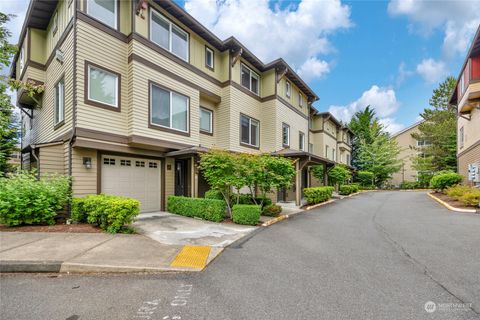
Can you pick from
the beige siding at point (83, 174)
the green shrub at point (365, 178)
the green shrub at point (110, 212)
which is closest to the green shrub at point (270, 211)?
the green shrub at point (110, 212)

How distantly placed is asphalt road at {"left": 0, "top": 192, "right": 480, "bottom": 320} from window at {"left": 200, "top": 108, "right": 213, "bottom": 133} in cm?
791

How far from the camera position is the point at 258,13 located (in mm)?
15133

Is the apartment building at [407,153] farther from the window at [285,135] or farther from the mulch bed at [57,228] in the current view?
the mulch bed at [57,228]

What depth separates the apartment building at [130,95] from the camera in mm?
7887

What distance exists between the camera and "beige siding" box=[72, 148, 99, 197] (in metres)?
7.68

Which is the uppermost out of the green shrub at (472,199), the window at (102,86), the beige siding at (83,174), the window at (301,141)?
the window at (102,86)

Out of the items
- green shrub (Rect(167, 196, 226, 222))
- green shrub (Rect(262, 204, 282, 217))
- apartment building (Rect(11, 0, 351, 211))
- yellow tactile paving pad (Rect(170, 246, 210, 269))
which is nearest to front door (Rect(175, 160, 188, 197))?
apartment building (Rect(11, 0, 351, 211))

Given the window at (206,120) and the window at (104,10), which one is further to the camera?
the window at (206,120)

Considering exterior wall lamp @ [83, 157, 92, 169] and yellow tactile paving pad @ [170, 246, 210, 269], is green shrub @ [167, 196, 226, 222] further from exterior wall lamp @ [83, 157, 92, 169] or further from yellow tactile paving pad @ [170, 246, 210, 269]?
exterior wall lamp @ [83, 157, 92, 169]

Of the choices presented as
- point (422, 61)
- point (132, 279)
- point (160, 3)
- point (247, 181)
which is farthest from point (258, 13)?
point (132, 279)

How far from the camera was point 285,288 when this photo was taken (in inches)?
137

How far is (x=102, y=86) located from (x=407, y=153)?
36.7 metres

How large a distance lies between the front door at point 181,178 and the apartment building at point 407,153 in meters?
30.4

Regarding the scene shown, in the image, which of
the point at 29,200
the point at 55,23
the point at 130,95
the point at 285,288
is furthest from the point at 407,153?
the point at 29,200
